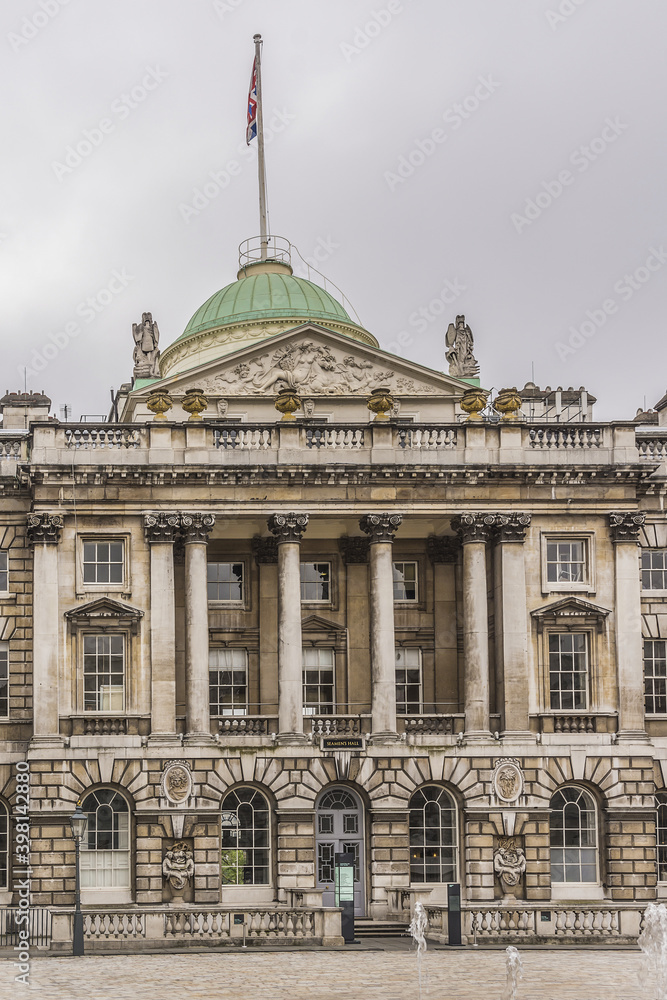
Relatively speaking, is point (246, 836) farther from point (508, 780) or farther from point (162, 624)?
point (508, 780)

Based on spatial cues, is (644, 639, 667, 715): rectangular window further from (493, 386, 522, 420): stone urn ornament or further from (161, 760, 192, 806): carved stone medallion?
(161, 760, 192, 806): carved stone medallion

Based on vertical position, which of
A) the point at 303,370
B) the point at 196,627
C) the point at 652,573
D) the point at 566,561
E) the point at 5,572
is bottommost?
the point at 196,627

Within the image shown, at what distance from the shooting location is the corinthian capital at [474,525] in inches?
1919

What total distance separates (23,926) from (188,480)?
13547 millimetres

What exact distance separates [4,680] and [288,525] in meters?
9.70

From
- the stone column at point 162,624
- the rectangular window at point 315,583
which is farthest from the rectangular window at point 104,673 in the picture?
the rectangular window at point 315,583

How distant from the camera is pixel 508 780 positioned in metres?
47.7

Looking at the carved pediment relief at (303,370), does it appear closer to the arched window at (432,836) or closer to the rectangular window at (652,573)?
the rectangular window at (652,573)

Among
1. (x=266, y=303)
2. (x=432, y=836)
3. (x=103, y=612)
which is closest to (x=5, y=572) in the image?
(x=103, y=612)

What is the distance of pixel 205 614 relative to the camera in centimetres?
4816

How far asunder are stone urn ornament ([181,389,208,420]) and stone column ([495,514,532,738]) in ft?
31.3

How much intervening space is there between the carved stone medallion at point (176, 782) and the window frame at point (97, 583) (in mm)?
5243

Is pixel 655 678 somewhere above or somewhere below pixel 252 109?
below

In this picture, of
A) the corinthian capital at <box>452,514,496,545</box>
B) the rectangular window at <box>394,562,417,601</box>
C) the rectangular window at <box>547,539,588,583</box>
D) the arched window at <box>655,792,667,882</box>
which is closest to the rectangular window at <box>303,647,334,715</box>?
the rectangular window at <box>394,562,417,601</box>
